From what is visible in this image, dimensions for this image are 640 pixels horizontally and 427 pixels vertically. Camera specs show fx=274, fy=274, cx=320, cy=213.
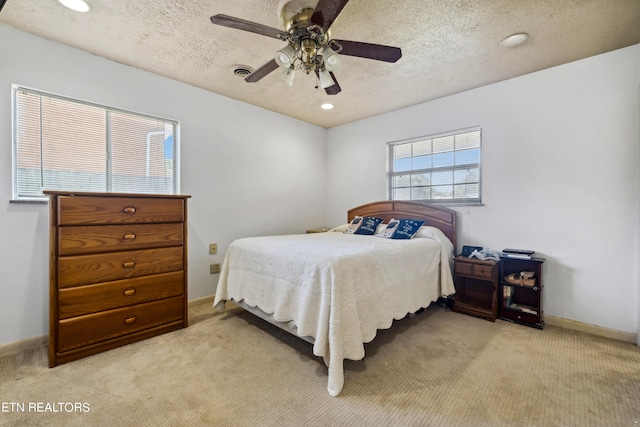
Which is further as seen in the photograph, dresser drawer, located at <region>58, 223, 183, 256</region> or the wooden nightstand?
the wooden nightstand

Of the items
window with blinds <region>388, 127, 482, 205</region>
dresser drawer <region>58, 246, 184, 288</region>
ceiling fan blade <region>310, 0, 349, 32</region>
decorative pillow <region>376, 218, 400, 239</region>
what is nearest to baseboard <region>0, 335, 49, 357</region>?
dresser drawer <region>58, 246, 184, 288</region>

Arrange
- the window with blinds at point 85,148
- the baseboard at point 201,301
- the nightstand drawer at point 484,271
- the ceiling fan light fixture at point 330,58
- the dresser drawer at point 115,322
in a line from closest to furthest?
the ceiling fan light fixture at point 330,58
the dresser drawer at point 115,322
the window with blinds at point 85,148
the nightstand drawer at point 484,271
the baseboard at point 201,301

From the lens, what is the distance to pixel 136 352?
2.07 metres

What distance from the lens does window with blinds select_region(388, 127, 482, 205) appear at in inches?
125

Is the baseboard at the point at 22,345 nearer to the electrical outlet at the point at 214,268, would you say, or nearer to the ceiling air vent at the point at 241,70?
the electrical outlet at the point at 214,268

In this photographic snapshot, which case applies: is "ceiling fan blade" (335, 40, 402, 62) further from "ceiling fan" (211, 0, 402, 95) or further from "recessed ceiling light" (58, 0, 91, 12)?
"recessed ceiling light" (58, 0, 91, 12)

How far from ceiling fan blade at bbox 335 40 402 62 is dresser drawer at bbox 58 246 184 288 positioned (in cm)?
210

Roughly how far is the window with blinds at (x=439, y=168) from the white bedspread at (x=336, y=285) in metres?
0.81

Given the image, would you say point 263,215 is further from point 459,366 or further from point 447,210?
point 459,366

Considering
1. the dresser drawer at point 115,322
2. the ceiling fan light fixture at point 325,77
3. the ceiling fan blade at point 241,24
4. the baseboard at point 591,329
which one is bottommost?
the baseboard at point 591,329

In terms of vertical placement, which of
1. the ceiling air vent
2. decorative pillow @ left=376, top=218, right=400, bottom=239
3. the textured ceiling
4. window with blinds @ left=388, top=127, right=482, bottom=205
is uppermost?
the ceiling air vent

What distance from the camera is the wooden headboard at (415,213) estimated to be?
3193 millimetres

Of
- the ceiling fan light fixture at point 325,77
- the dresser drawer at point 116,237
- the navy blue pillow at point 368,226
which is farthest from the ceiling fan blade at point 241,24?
the navy blue pillow at point 368,226

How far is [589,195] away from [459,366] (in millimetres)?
1964
